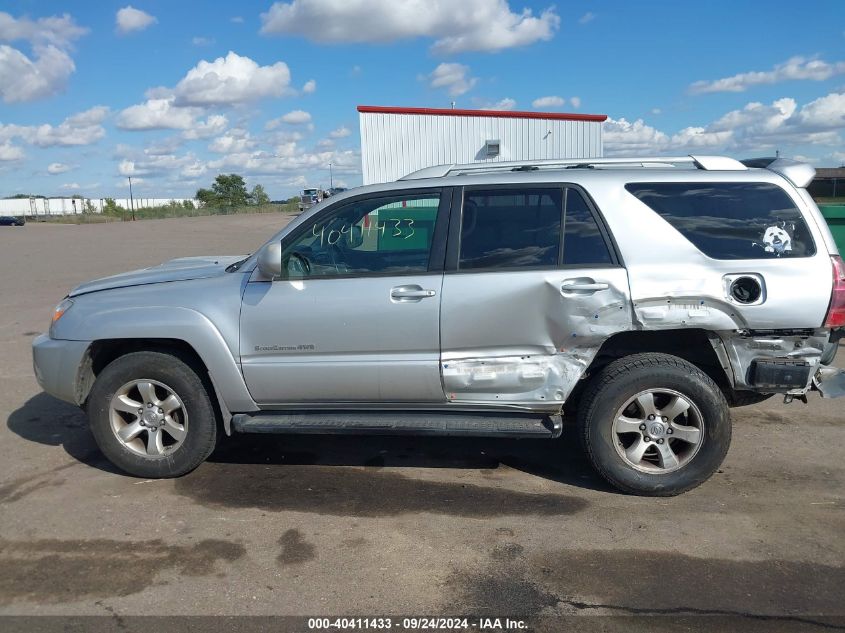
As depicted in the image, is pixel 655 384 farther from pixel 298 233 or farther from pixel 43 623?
pixel 43 623

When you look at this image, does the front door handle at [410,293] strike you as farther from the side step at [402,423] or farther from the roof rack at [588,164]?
the roof rack at [588,164]

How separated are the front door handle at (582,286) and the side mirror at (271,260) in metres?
1.73

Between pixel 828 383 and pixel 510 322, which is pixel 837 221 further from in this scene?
pixel 510 322

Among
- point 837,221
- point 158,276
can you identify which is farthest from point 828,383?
point 837,221

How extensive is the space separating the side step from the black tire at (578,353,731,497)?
243mm

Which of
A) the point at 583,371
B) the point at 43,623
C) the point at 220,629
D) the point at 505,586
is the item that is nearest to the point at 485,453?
the point at 583,371

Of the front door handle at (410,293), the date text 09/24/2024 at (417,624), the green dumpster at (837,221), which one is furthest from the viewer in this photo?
the green dumpster at (837,221)

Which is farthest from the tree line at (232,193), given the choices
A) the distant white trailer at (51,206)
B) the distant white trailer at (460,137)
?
the distant white trailer at (460,137)

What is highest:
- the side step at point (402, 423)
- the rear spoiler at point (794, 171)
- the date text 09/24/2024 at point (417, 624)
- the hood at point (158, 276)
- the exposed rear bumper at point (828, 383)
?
the rear spoiler at point (794, 171)

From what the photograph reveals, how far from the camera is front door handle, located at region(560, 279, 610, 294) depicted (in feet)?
14.0

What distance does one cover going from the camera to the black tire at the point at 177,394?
4.66 m

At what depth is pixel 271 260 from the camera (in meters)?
4.40

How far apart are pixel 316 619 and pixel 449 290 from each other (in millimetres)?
2010

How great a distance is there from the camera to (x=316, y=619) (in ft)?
10.6
